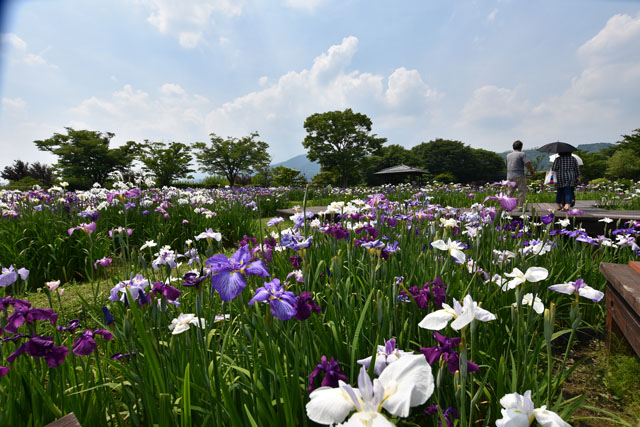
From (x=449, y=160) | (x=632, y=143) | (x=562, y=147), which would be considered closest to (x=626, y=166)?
(x=632, y=143)

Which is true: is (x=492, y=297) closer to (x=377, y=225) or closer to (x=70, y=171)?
(x=377, y=225)

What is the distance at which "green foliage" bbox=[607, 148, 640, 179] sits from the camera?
37566 mm

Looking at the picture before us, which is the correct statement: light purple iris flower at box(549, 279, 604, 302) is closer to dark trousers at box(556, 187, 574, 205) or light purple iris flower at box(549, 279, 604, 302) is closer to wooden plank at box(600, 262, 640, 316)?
wooden plank at box(600, 262, 640, 316)

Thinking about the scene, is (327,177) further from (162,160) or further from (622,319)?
(622,319)

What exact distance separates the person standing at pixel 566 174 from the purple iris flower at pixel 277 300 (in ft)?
27.2

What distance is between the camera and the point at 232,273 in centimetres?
101

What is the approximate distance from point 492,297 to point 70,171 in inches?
1687

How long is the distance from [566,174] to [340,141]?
114 ft

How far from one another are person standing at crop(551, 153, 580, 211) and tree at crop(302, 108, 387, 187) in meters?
32.3

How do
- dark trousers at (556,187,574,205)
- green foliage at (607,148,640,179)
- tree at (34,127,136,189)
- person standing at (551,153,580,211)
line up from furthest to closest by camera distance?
green foliage at (607,148,640,179), tree at (34,127,136,189), dark trousers at (556,187,574,205), person standing at (551,153,580,211)

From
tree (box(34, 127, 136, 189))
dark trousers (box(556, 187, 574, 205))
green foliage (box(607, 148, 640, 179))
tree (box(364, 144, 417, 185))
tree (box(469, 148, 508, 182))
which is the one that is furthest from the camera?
tree (box(469, 148, 508, 182))

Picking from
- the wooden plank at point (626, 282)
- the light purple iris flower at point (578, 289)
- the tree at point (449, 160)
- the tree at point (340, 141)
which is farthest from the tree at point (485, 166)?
the light purple iris flower at point (578, 289)

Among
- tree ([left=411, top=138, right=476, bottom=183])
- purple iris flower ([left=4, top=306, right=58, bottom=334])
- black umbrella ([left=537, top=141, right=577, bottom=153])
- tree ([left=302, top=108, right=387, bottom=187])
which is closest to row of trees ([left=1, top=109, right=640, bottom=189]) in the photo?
tree ([left=302, top=108, right=387, bottom=187])

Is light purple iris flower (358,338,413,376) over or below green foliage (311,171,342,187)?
below
